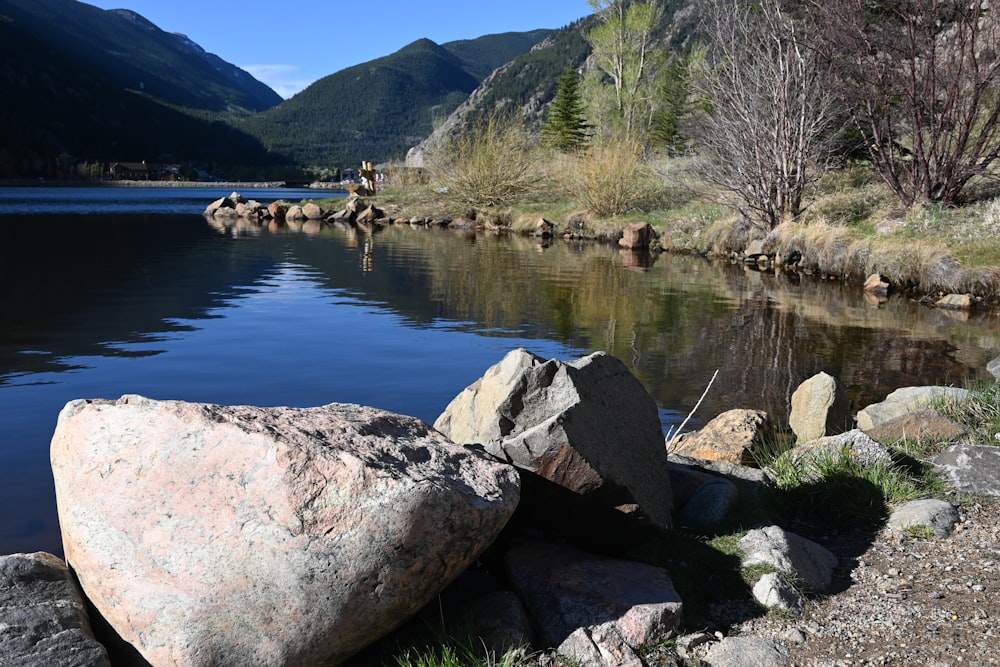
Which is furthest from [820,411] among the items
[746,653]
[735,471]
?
[746,653]

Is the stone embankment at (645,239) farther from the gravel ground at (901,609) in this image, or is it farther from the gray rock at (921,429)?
the gravel ground at (901,609)

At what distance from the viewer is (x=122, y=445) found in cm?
349

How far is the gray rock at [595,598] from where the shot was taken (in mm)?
3756

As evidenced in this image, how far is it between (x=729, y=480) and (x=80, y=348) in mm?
9530

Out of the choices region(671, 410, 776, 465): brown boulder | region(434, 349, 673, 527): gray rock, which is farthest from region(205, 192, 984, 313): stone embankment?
region(434, 349, 673, 527): gray rock

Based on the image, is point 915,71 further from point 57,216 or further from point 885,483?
point 57,216

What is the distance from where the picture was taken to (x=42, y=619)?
3.35 metres

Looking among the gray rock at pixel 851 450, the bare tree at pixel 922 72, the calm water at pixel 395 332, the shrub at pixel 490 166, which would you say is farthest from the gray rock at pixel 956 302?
the shrub at pixel 490 166

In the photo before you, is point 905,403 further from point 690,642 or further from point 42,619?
point 42,619

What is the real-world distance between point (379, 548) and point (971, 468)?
4169 millimetres

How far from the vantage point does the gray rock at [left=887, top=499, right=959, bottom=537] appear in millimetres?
4820

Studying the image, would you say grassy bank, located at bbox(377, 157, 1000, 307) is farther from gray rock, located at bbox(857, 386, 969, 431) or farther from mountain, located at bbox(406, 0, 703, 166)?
mountain, located at bbox(406, 0, 703, 166)

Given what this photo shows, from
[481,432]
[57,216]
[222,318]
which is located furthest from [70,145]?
[481,432]

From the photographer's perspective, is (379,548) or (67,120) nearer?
(379,548)
